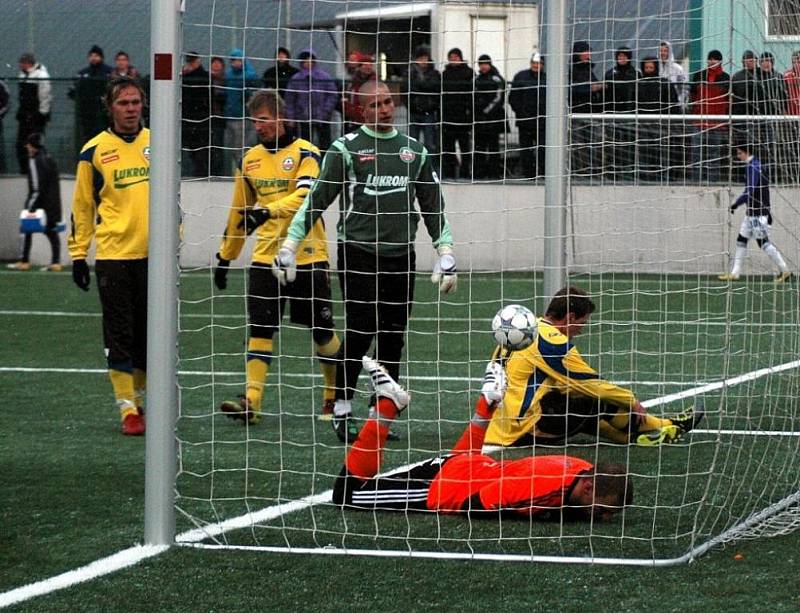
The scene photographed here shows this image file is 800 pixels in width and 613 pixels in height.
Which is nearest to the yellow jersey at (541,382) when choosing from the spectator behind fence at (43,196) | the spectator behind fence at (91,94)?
the spectator behind fence at (43,196)

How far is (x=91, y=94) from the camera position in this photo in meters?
20.7

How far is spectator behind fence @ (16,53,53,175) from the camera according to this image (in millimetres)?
20891

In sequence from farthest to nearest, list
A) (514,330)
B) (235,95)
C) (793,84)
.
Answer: (235,95)
(793,84)
(514,330)

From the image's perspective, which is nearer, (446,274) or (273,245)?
(446,274)

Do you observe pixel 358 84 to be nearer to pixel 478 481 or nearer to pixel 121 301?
pixel 121 301

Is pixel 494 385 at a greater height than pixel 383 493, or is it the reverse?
pixel 494 385

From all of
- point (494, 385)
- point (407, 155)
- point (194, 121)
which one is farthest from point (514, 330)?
point (194, 121)

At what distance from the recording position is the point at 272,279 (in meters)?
8.52

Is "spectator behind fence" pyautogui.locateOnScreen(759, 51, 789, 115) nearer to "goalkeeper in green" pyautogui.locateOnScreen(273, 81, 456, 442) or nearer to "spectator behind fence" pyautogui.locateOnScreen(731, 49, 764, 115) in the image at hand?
"spectator behind fence" pyautogui.locateOnScreen(731, 49, 764, 115)

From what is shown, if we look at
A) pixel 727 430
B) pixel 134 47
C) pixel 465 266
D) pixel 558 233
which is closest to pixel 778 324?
pixel 727 430

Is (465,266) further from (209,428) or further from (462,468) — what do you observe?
(462,468)

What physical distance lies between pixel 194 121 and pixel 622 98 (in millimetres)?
3271

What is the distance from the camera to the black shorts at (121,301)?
8.09 metres

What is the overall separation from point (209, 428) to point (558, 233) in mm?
2321
